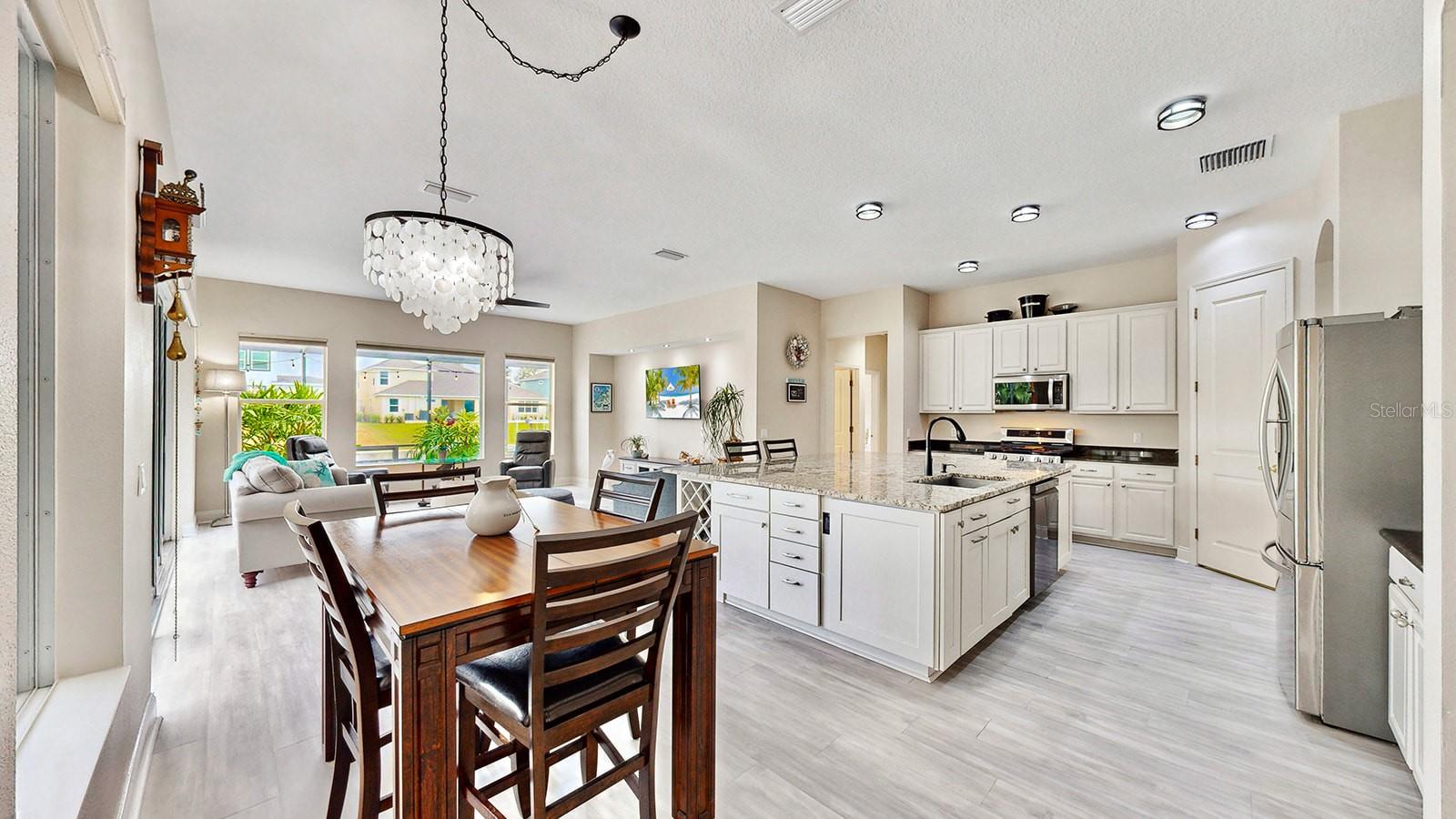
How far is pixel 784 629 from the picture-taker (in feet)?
10.3

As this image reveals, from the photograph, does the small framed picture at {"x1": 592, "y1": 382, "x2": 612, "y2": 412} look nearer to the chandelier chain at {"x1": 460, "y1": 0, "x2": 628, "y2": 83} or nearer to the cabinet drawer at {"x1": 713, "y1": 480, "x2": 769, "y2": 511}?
the cabinet drawer at {"x1": 713, "y1": 480, "x2": 769, "y2": 511}

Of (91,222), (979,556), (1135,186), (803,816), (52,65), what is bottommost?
(803,816)

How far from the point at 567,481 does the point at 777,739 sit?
7264 millimetres

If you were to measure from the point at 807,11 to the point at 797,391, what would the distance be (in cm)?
474

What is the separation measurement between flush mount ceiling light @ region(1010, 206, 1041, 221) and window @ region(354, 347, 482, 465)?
6.93 meters

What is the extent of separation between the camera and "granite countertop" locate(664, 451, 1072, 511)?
8.61 feet

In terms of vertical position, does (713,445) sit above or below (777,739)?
above

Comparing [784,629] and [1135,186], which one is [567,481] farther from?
[1135,186]

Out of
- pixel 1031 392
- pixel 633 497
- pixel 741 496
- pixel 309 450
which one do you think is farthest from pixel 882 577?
pixel 309 450

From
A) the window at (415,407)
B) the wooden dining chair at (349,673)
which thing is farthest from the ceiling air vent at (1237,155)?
the window at (415,407)

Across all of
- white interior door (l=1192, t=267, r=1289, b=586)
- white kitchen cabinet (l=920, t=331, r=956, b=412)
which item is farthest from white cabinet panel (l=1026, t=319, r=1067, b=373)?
white interior door (l=1192, t=267, r=1289, b=586)

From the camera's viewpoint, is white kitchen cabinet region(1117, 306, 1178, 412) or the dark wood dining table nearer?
the dark wood dining table

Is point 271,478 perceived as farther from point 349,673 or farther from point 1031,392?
point 1031,392

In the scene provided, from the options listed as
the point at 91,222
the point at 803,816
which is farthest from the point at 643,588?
the point at 91,222
